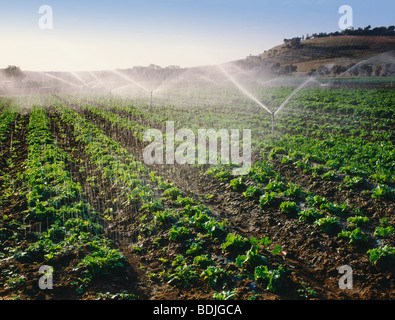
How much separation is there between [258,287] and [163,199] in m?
4.03

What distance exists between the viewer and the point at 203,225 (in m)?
6.60

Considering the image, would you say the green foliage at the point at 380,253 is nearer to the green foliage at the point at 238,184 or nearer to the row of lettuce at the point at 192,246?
the row of lettuce at the point at 192,246

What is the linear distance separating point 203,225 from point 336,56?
95.5 metres

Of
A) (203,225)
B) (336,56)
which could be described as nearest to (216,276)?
(203,225)

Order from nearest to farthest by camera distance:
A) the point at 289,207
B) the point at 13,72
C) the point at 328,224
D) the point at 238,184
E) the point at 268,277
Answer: the point at 268,277, the point at 328,224, the point at 289,207, the point at 238,184, the point at 13,72

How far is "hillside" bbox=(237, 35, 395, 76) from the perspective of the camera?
207ft

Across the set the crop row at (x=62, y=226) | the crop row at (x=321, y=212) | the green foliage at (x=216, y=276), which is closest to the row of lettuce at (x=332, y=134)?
the crop row at (x=321, y=212)

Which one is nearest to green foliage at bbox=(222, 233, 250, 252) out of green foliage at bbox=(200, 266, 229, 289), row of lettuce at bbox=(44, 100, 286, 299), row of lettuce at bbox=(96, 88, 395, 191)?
row of lettuce at bbox=(44, 100, 286, 299)

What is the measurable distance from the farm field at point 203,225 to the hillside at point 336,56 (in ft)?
190

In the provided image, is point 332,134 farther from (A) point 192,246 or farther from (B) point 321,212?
(A) point 192,246

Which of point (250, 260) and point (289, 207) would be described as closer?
point (250, 260)

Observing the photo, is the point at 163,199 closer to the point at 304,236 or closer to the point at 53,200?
the point at 53,200

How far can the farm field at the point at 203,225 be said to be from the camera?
4941mm

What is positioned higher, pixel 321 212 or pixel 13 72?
pixel 13 72
